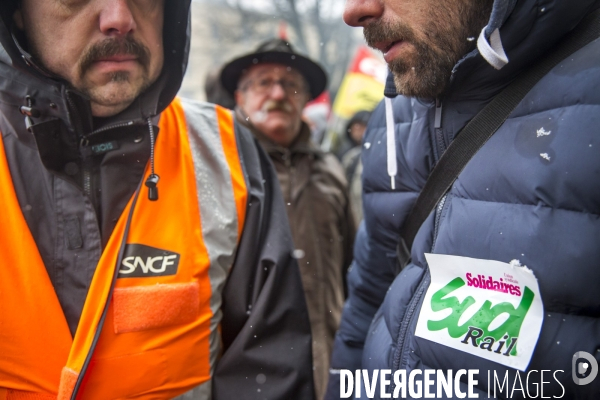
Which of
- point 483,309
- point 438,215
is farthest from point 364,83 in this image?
point 483,309

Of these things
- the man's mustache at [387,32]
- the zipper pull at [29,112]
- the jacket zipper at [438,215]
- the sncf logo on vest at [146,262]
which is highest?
the man's mustache at [387,32]

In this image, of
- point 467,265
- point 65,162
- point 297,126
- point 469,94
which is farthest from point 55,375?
point 297,126

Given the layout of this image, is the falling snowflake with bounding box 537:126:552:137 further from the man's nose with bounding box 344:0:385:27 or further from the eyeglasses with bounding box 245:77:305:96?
the eyeglasses with bounding box 245:77:305:96

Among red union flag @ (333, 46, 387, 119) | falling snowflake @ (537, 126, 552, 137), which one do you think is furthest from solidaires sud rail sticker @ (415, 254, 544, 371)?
red union flag @ (333, 46, 387, 119)

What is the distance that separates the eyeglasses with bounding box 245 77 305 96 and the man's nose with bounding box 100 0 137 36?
2.05 meters

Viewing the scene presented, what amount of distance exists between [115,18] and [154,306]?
36.9 inches

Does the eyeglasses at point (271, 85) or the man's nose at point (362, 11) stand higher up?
the man's nose at point (362, 11)

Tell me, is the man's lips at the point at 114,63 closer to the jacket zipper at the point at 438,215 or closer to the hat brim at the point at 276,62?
the jacket zipper at the point at 438,215

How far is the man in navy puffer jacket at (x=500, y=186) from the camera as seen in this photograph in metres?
1.13

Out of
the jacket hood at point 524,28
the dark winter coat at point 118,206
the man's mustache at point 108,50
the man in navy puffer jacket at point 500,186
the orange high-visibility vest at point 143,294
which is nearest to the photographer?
the man in navy puffer jacket at point 500,186

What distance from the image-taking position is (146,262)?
1596mm

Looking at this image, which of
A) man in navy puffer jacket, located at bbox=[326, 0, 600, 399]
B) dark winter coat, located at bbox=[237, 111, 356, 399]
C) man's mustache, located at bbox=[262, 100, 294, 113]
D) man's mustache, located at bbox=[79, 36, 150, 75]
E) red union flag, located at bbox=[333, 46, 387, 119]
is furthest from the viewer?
red union flag, located at bbox=[333, 46, 387, 119]

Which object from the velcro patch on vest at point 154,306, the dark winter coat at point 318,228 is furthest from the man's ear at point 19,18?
the dark winter coat at point 318,228

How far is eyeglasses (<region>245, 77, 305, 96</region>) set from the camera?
3.68 meters
